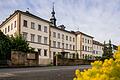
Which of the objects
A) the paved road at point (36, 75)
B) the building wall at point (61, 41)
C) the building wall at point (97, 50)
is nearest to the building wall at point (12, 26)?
the building wall at point (61, 41)

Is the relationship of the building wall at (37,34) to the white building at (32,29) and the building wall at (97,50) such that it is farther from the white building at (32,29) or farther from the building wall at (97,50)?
the building wall at (97,50)

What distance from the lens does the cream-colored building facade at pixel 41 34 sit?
178ft

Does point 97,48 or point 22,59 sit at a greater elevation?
point 97,48

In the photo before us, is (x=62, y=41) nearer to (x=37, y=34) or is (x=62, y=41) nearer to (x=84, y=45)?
(x=37, y=34)

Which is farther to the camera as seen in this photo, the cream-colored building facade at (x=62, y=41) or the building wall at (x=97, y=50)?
the building wall at (x=97, y=50)

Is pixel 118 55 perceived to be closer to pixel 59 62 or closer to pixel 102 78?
pixel 102 78

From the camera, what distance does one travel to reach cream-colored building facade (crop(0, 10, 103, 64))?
2135 inches

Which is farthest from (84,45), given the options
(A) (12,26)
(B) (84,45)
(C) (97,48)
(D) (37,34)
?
(A) (12,26)

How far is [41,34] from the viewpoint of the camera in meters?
61.1

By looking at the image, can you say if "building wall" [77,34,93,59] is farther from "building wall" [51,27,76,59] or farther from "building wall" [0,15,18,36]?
"building wall" [0,15,18,36]

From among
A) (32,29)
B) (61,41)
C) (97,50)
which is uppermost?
(32,29)

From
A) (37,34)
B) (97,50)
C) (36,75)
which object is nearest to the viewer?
(36,75)

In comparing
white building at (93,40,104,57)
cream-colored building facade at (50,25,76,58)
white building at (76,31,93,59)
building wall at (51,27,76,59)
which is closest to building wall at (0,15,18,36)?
cream-colored building facade at (50,25,76,58)

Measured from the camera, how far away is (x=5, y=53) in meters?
32.8
